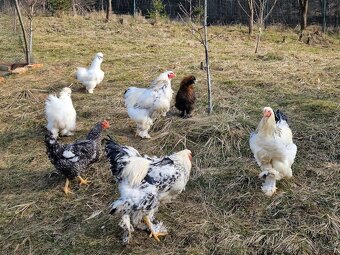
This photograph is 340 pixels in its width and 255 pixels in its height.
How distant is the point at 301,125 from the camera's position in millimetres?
5609

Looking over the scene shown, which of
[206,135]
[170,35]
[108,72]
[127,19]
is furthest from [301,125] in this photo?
[127,19]

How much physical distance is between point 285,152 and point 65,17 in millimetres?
13406

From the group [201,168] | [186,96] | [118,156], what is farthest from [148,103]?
[118,156]

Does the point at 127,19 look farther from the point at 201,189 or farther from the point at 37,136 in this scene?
the point at 201,189

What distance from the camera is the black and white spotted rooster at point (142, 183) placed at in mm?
3434

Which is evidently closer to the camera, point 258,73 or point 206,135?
point 206,135

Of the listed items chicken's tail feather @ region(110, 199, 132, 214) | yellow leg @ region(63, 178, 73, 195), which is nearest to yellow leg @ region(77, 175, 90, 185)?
yellow leg @ region(63, 178, 73, 195)

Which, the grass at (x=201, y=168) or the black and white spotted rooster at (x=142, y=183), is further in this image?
the grass at (x=201, y=168)

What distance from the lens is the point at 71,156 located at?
173 inches

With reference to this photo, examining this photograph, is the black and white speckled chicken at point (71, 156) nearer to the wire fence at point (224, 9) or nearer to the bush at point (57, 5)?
the wire fence at point (224, 9)

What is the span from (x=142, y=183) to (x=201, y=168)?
4.59 feet

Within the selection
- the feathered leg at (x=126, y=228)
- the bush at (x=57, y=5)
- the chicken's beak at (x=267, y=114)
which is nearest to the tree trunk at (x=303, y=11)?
the bush at (x=57, y=5)

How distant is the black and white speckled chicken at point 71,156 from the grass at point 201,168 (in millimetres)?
232

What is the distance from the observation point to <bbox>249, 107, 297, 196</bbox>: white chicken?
3902mm
